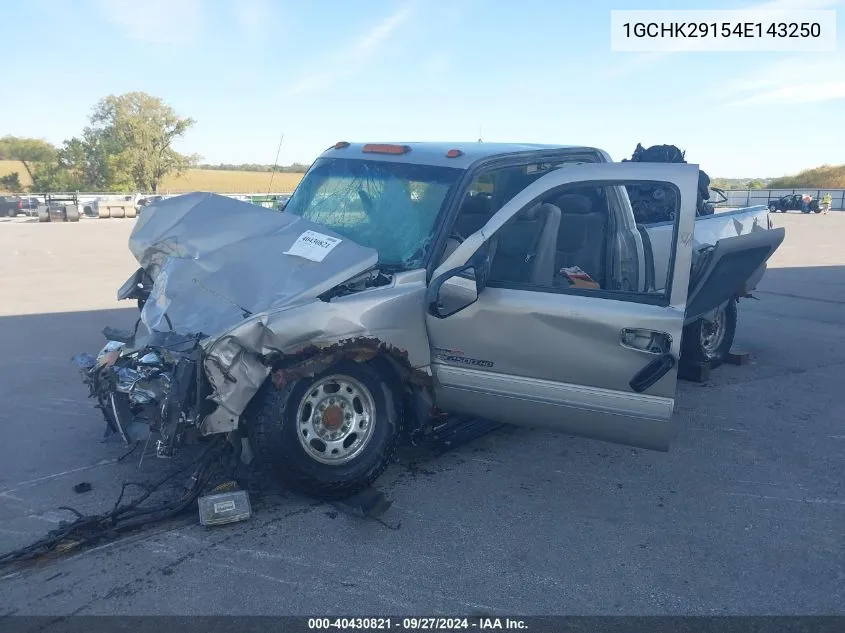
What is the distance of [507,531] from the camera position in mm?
3799

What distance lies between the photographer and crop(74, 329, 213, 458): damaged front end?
3.64 meters

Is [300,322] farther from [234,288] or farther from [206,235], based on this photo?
[206,235]

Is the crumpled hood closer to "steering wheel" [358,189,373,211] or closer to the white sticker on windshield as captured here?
the white sticker on windshield

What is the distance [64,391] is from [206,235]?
2734 mm

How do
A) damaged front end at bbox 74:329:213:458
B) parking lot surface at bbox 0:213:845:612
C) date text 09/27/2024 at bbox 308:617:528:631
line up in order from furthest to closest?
1. damaged front end at bbox 74:329:213:458
2. parking lot surface at bbox 0:213:845:612
3. date text 09/27/2024 at bbox 308:617:528:631

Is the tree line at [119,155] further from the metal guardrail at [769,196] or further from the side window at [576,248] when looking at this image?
the side window at [576,248]

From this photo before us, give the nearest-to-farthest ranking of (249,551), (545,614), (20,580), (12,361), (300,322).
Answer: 1. (545,614)
2. (20,580)
3. (249,551)
4. (300,322)
5. (12,361)

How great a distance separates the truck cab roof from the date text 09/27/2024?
2.92 metres

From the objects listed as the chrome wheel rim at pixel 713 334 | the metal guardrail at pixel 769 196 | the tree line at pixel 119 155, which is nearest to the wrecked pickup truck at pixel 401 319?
the chrome wheel rim at pixel 713 334

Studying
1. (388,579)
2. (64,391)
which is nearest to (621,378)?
(388,579)

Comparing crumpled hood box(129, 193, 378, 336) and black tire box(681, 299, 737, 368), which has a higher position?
crumpled hood box(129, 193, 378, 336)

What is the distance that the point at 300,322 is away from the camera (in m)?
3.81

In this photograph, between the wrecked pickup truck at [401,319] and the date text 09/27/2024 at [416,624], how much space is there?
3.37ft

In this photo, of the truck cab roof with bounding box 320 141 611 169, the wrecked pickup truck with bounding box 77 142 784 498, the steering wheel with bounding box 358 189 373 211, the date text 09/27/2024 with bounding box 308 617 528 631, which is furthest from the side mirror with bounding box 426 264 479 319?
the date text 09/27/2024 with bounding box 308 617 528 631
